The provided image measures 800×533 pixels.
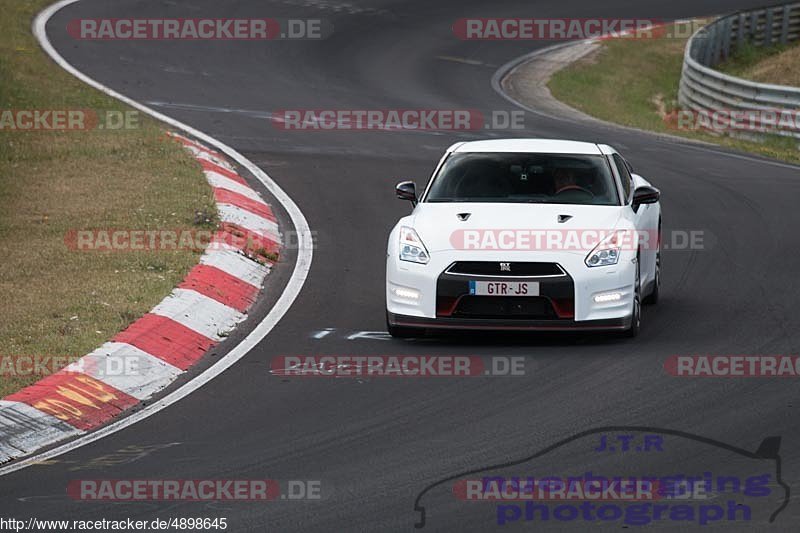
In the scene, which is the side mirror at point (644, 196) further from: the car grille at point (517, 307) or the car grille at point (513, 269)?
the car grille at point (517, 307)

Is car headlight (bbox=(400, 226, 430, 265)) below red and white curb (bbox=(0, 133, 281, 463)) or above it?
above

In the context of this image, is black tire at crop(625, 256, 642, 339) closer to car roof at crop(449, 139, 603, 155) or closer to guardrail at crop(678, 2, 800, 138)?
car roof at crop(449, 139, 603, 155)

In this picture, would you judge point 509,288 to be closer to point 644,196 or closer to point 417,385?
point 417,385

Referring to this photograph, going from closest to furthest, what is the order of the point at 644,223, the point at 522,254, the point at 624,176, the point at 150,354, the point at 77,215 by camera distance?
1. the point at 150,354
2. the point at 522,254
3. the point at 644,223
4. the point at 624,176
5. the point at 77,215

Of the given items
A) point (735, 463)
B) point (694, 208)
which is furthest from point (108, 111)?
point (735, 463)

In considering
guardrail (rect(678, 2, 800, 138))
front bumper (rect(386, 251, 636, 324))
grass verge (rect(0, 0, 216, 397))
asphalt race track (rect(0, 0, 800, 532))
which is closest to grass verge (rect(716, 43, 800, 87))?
guardrail (rect(678, 2, 800, 138))

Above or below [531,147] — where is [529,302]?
below

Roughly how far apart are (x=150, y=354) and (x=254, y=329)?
4.31 feet

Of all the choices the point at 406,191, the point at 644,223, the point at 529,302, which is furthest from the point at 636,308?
the point at 406,191

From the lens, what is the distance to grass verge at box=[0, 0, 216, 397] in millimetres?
10922

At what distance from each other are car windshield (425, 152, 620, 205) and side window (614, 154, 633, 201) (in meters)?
0.23

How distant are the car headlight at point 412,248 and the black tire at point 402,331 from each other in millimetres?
447

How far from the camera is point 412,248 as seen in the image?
11.0 meters

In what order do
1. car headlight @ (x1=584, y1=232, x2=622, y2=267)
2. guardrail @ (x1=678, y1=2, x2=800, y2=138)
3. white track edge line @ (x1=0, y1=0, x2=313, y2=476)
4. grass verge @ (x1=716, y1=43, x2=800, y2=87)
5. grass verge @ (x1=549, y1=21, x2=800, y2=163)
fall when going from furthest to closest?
grass verge @ (x1=716, y1=43, x2=800, y2=87), grass verge @ (x1=549, y1=21, x2=800, y2=163), guardrail @ (x1=678, y1=2, x2=800, y2=138), car headlight @ (x1=584, y1=232, x2=622, y2=267), white track edge line @ (x1=0, y1=0, x2=313, y2=476)
